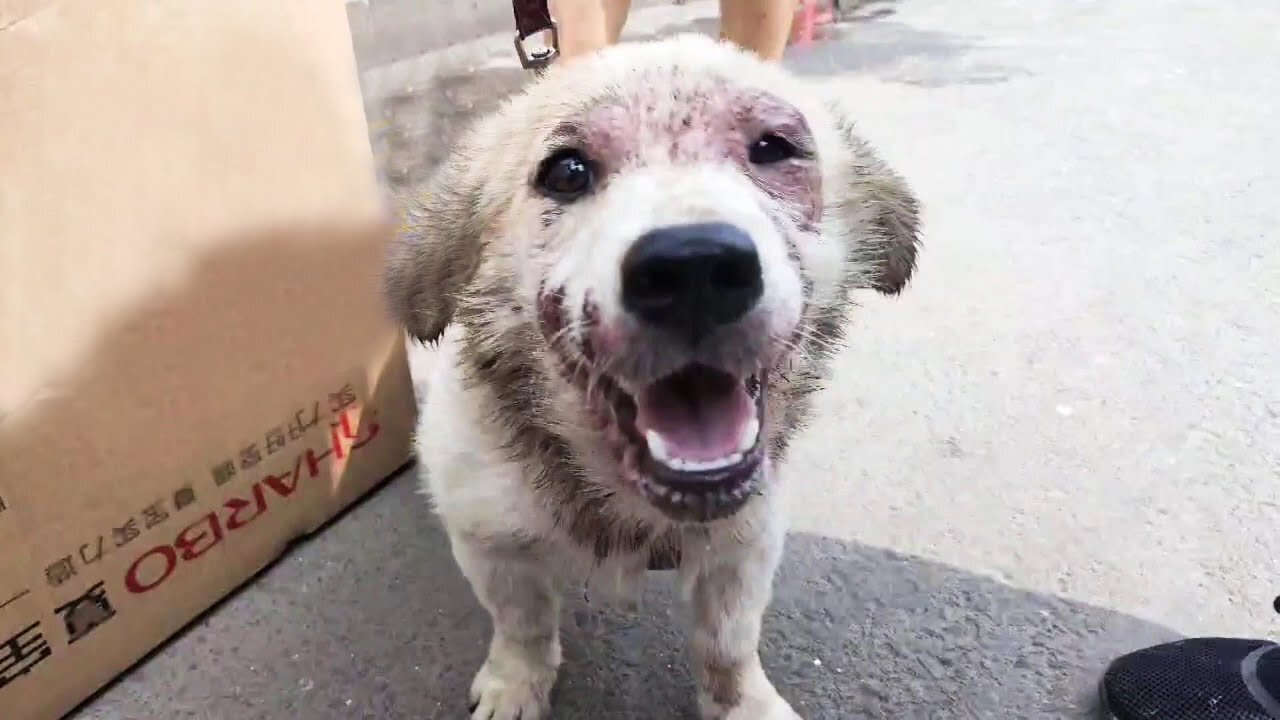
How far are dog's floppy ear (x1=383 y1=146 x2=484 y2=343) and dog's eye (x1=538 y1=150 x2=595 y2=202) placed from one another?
0.10m

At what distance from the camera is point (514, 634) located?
0.97 metres

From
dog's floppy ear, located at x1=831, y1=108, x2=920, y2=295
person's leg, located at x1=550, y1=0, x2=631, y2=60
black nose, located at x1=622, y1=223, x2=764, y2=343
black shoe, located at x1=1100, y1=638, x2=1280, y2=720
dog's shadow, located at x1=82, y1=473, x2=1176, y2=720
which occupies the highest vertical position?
person's leg, located at x1=550, y1=0, x2=631, y2=60

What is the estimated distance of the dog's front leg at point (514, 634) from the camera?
3.02 ft

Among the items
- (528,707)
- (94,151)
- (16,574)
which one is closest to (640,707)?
(528,707)

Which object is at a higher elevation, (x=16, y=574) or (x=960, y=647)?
(x=16, y=574)

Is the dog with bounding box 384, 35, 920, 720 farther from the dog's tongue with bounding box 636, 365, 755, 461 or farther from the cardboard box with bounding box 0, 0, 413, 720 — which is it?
the cardboard box with bounding box 0, 0, 413, 720

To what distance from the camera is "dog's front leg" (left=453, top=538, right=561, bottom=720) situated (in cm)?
92

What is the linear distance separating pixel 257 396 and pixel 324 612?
27 centimetres

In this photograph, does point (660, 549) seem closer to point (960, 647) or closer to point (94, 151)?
point (960, 647)

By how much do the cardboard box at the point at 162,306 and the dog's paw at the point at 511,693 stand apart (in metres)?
0.38

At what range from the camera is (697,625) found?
3.10 ft

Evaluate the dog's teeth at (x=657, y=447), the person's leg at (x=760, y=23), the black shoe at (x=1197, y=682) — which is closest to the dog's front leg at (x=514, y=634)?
the dog's teeth at (x=657, y=447)

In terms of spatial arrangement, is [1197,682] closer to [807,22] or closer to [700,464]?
[700,464]

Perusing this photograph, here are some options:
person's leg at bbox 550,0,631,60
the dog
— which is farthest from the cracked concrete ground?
person's leg at bbox 550,0,631,60
